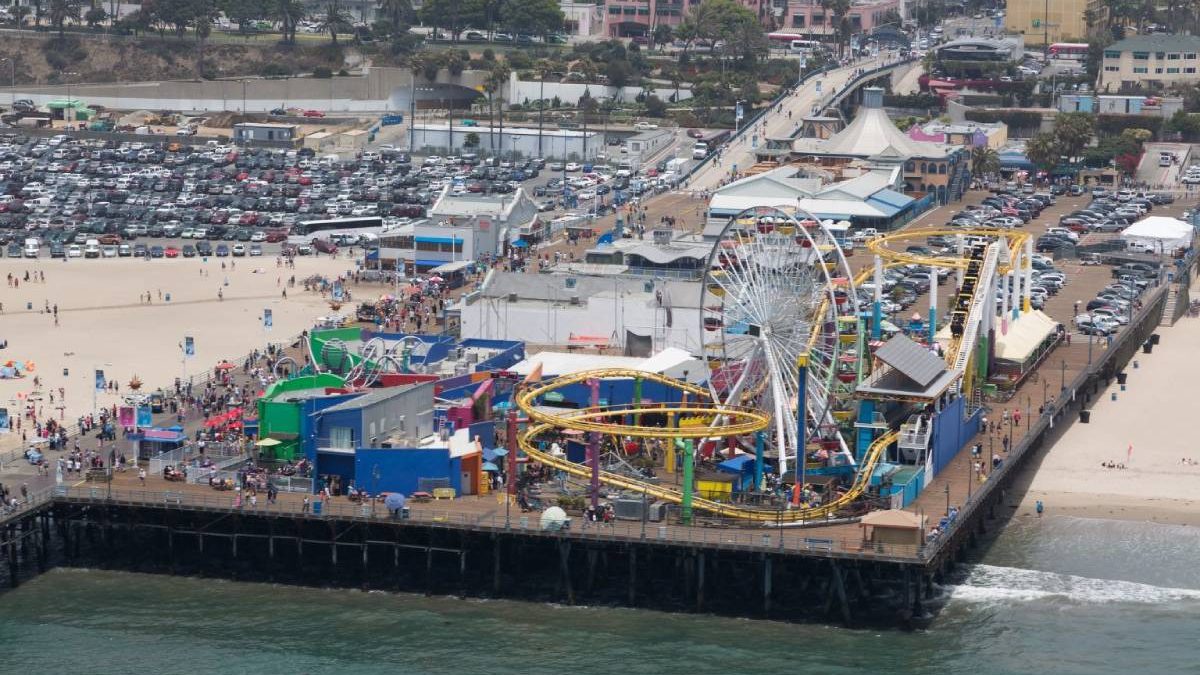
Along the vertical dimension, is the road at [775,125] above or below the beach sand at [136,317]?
above

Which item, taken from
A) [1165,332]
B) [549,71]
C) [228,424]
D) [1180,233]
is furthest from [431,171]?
[228,424]

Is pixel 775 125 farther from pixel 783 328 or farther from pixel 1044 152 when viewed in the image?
pixel 783 328

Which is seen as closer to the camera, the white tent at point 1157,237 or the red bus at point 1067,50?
the white tent at point 1157,237

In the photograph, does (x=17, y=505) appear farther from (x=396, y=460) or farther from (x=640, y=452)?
(x=640, y=452)

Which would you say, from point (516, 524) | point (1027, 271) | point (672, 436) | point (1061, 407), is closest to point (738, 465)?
point (672, 436)

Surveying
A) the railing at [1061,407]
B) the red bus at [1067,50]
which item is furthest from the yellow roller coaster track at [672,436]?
the red bus at [1067,50]

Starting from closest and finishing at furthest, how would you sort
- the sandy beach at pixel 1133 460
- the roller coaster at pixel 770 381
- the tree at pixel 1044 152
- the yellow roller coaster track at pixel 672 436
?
1. the yellow roller coaster track at pixel 672 436
2. the roller coaster at pixel 770 381
3. the sandy beach at pixel 1133 460
4. the tree at pixel 1044 152

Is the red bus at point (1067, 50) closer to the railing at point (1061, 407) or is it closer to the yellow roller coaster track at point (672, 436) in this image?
the railing at point (1061, 407)
